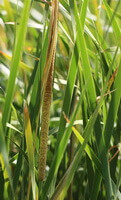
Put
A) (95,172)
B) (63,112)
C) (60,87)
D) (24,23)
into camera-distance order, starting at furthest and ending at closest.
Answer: (60,87)
(95,172)
(63,112)
(24,23)

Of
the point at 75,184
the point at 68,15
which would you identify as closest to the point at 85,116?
the point at 68,15

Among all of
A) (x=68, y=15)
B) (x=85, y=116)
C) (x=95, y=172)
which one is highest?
(x=68, y=15)

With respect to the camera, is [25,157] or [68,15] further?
[68,15]

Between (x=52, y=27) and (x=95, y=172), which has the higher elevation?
(x=52, y=27)

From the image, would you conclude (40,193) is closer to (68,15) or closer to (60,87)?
(68,15)

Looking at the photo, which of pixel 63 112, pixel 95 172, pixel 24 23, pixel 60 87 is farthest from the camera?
pixel 60 87

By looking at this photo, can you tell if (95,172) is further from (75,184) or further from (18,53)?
(75,184)

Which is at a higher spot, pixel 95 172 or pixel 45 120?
pixel 45 120

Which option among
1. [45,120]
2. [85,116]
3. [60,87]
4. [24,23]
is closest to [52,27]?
[24,23]

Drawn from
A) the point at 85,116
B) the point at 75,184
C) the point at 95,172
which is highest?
the point at 85,116
